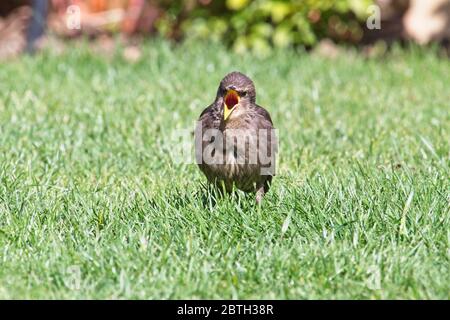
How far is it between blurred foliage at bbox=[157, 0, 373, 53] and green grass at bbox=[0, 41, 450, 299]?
1.48 meters

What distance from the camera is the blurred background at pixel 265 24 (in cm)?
961

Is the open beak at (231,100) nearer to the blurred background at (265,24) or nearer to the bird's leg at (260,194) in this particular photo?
the bird's leg at (260,194)

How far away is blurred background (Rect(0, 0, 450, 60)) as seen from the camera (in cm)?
961

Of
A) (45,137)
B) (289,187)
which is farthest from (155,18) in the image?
(289,187)

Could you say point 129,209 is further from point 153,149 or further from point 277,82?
point 277,82

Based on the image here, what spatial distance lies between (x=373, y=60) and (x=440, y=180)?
4.45 m

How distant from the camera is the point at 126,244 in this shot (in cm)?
418

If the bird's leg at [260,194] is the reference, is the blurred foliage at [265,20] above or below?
above

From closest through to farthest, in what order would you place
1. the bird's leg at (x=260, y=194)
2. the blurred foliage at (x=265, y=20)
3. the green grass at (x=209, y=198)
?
the green grass at (x=209, y=198) < the bird's leg at (x=260, y=194) < the blurred foliage at (x=265, y=20)

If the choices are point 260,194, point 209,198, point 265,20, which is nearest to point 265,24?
point 265,20

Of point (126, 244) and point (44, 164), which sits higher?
point (44, 164)

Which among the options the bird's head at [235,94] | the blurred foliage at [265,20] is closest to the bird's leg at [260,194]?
the bird's head at [235,94]

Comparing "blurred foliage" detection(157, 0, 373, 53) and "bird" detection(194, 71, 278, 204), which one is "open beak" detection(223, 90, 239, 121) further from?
"blurred foliage" detection(157, 0, 373, 53)
